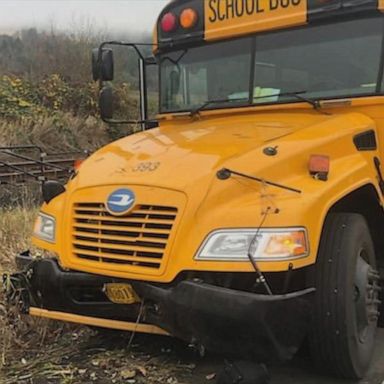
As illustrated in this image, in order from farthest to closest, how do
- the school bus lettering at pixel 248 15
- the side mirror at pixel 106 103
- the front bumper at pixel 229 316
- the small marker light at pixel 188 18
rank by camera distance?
the side mirror at pixel 106 103
the small marker light at pixel 188 18
the school bus lettering at pixel 248 15
the front bumper at pixel 229 316

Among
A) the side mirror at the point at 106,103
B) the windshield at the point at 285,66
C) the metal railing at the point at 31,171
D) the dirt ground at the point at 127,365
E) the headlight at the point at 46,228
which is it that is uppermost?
the windshield at the point at 285,66

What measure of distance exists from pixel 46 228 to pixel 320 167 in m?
1.70

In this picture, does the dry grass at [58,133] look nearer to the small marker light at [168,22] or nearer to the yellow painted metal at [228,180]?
the small marker light at [168,22]

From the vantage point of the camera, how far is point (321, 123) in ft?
14.0

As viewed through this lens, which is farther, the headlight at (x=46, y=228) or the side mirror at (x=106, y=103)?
the side mirror at (x=106, y=103)

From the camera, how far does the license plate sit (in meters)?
3.62

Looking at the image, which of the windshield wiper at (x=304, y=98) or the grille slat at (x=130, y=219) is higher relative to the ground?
the windshield wiper at (x=304, y=98)

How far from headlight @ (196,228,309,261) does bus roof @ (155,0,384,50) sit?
2.00 m

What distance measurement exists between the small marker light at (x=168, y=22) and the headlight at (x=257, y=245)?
2.69 m

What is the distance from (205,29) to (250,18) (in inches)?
16.9

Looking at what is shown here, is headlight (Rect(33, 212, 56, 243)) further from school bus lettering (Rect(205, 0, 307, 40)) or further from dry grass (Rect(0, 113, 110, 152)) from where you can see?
dry grass (Rect(0, 113, 110, 152))

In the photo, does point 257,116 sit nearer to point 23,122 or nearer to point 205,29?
point 205,29

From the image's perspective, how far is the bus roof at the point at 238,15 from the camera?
183 inches

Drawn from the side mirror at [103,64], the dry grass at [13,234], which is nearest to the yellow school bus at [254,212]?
the side mirror at [103,64]
